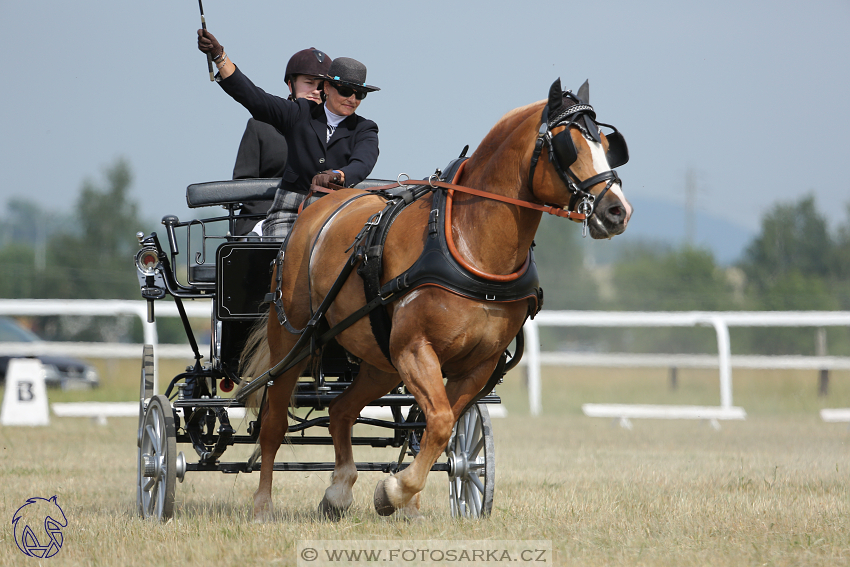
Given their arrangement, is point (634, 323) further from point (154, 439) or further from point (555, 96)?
point (555, 96)

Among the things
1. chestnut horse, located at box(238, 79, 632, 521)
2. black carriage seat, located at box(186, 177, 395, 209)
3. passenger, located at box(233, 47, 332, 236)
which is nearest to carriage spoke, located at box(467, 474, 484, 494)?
chestnut horse, located at box(238, 79, 632, 521)

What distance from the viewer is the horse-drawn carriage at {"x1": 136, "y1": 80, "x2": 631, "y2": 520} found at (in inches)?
163

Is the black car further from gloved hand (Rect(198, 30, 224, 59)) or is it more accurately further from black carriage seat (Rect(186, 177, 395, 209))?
gloved hand (Rect(198, 30, 224, 59))

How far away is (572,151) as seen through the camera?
3945 millimetres

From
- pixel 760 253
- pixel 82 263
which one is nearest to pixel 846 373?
pixel 760 253

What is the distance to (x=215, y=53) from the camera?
5.32 metres

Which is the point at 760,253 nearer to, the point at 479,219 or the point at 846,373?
the point at 846,373

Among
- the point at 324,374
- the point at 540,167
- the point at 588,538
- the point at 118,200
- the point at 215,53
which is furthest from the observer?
the point at 118,200

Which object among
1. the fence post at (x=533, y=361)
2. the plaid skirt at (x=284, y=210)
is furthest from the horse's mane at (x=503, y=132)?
the fence post at (x=533, y=361)

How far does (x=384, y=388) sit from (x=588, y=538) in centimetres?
155

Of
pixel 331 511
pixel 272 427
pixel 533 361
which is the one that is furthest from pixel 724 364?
pixel 331 511

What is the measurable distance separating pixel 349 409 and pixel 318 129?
1.71 metres

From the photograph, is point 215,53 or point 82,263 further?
point 82,263

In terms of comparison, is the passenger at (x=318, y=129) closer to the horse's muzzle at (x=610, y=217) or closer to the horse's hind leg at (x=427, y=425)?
the horse's hind leg at (x=427, y=425)
